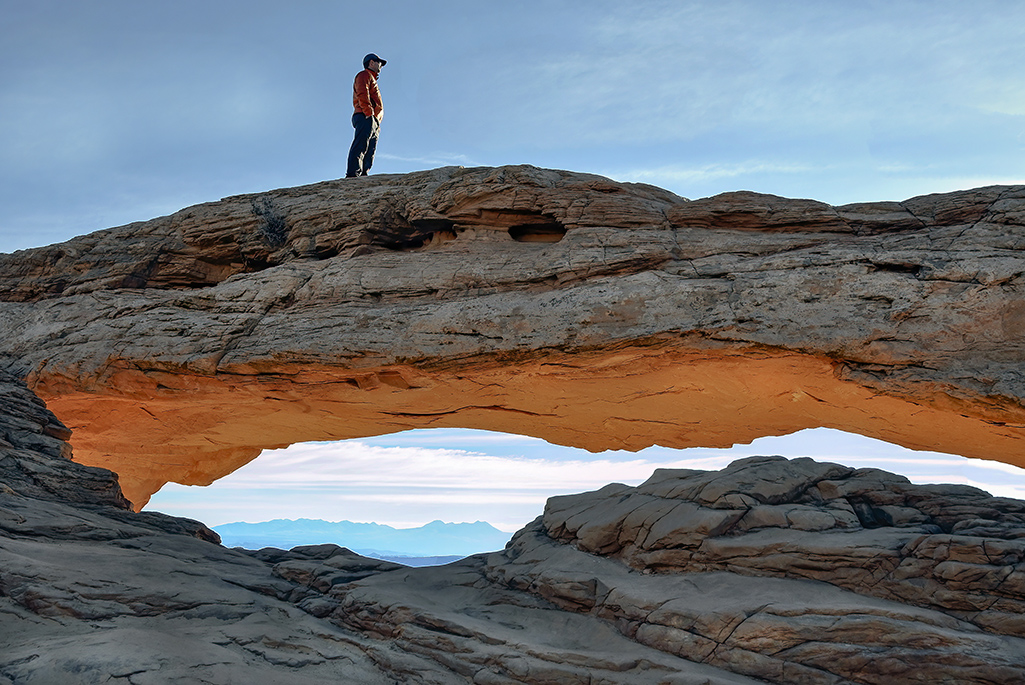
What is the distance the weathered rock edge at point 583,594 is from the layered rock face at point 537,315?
67.9 inches

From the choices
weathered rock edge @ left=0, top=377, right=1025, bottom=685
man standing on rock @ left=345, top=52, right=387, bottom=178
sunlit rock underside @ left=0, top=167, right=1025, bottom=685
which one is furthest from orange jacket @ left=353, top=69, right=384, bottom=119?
weathered rock edge @ left=0, top=377, right=1025, bottom=685

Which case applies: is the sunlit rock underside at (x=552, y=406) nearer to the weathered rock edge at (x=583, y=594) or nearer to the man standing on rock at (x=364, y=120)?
the weathered rock edge at (x=583, y=594)

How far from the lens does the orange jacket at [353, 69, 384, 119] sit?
18.2 m

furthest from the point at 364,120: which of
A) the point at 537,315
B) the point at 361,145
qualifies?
the point at 537,315

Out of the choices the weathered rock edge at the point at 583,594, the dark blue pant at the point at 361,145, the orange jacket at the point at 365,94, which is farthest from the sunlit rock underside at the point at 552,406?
the orange jacket at the point at 365,94

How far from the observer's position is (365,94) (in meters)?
18.2

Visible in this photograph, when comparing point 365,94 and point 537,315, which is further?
point 365,94

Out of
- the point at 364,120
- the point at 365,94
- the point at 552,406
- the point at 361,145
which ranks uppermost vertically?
the point at 365,94

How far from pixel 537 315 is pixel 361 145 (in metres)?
7.74

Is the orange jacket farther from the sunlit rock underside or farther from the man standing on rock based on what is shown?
the sunlit rock underside

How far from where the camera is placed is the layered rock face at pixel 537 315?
12.0m

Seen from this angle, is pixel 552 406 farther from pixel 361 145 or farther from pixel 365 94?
pixel 365 94

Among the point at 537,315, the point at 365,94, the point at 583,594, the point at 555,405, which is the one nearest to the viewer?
the point at 583,594

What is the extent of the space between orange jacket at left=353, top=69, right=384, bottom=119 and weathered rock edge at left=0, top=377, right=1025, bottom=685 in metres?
9.76
